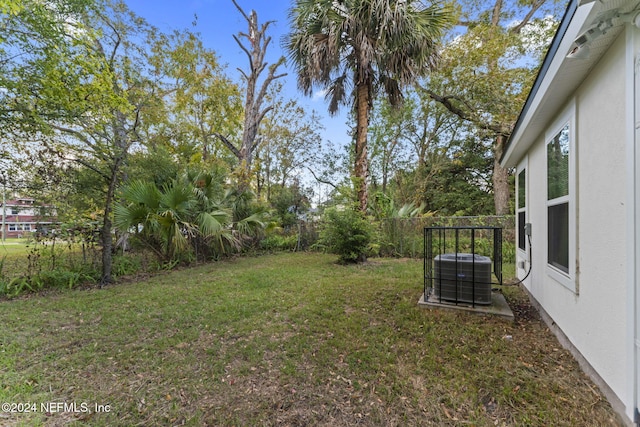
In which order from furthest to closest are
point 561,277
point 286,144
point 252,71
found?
point 286,144 < point 252,71 < point 561,277

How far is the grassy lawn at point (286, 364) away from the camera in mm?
1765

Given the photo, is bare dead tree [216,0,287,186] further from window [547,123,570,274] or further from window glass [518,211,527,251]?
window [547,123,570,274]

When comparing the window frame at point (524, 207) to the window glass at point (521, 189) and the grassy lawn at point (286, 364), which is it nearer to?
the window glass at point (521, 189)

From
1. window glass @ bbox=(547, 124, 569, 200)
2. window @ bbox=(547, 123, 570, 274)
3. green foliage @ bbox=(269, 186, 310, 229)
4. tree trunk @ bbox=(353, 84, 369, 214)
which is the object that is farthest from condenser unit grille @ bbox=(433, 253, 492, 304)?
green foliage @ bbox=(269, 186, 310, 229)

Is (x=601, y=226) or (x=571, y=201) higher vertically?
(x=571, y=201)

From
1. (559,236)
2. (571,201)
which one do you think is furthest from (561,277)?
(571,201)

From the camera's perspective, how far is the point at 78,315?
3510 millimetres

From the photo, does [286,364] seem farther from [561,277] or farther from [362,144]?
[362,144]

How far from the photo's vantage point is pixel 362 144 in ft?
22.0

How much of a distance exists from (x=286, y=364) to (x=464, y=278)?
8.25ft

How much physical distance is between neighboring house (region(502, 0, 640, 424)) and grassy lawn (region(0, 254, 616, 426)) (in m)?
0.33

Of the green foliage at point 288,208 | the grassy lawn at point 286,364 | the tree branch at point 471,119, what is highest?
the tree branch at point 471,119

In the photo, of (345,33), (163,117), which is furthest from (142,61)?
(345,33)

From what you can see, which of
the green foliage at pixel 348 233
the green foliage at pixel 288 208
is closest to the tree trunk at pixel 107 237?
the green foliage at pixel 348 233
